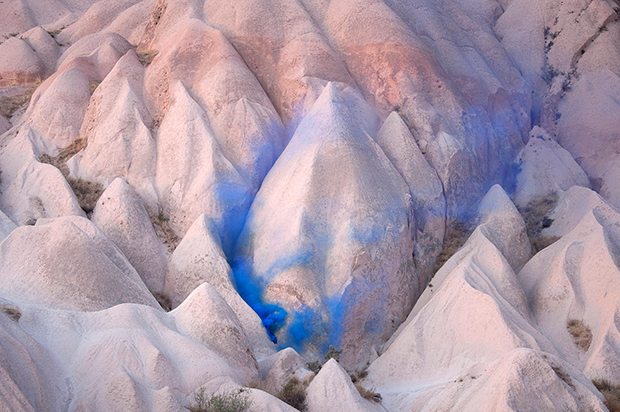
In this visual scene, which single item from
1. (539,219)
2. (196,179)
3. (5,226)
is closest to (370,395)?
(196,179)

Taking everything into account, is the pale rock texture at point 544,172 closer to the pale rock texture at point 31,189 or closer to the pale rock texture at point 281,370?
the pale rock texture at point 281,370

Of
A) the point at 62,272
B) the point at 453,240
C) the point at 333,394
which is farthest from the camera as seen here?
the point at 453,240

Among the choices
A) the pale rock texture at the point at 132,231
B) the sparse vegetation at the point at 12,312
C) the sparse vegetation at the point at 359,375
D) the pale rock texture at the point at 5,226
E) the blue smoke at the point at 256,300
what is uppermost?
the sparse vegetation at the point at 12,312

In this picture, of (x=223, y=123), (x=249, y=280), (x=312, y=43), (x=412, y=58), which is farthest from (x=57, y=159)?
(x=412, y=58)

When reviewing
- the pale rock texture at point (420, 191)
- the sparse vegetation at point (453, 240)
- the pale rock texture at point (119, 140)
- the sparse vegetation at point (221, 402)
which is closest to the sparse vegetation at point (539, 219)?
the sparse vegetation at point (453, 240)

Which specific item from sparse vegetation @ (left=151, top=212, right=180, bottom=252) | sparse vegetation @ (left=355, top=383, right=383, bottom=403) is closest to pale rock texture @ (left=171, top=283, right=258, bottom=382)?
sparse vegetation @ (left=355, top=383, right=383, bottom=403)

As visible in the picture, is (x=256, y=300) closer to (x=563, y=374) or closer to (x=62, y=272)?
(x=62, y=272)

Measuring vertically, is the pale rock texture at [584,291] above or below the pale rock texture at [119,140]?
above
